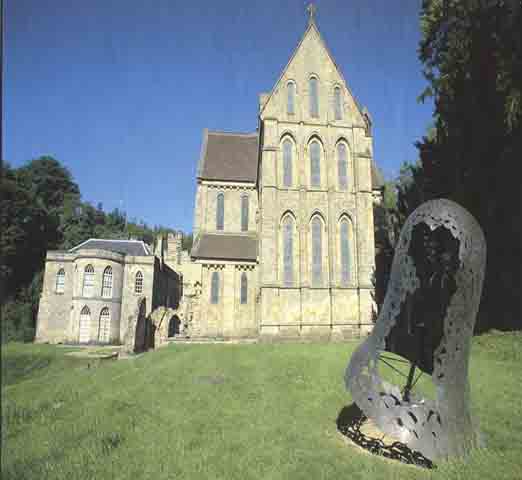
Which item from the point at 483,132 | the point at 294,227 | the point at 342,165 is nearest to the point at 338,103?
the point at 342,165

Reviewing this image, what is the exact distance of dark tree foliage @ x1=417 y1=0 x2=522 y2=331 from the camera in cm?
1545

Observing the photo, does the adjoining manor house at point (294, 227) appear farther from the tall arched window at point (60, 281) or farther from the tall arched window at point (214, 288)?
the tall arched window at point (60, 281)

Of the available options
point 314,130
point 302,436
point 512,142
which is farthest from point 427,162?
point 302,436

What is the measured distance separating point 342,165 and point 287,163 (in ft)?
13.0

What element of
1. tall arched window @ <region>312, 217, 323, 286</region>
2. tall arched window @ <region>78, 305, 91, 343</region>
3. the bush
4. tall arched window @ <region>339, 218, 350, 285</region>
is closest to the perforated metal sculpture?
the bush

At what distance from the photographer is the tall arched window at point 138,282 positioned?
39.3m

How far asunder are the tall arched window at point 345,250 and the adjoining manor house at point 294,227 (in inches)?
2.9

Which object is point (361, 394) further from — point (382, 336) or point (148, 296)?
point (148, 296)

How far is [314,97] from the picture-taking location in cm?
2872

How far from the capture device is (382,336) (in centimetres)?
787

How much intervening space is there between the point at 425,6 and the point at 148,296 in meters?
32.9

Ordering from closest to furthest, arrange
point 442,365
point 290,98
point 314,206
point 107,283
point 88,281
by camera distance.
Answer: point 442,365, point 314,206, point 290,98, point 88,281, point 107,283

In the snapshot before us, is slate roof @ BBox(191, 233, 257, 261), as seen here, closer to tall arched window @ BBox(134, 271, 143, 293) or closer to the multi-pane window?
the multi-pane window

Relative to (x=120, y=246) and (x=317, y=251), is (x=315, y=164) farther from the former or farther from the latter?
(x=120, y=246)
